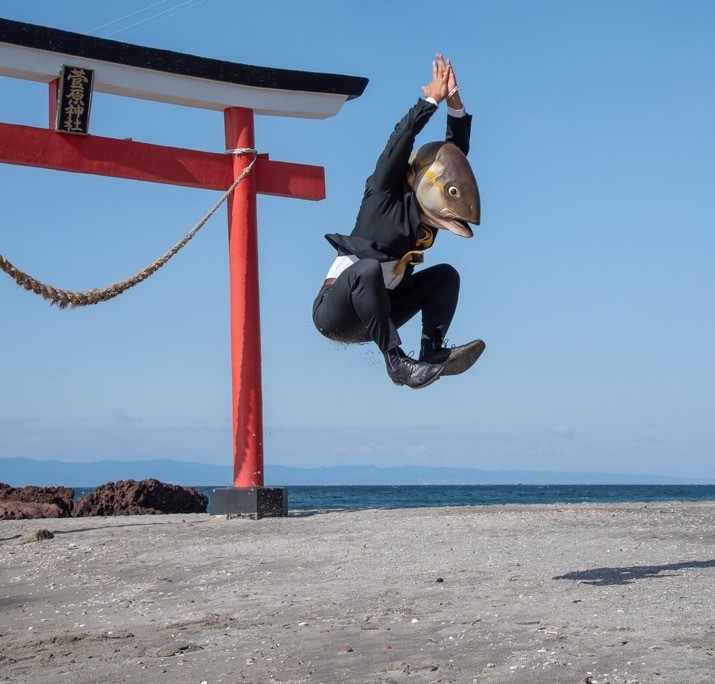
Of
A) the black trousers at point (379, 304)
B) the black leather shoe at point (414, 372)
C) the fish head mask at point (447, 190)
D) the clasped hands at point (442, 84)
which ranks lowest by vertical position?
the black leather shoe at point (414, 372)

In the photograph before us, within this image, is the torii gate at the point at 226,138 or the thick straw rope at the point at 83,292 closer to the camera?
the thick straw rope at the point at 83,292

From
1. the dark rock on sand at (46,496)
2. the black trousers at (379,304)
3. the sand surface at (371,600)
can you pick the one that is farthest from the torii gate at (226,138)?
the black trousers at (379,304)

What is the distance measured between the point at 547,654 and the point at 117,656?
7.32 ft

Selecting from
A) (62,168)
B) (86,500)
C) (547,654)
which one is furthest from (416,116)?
(86,500)

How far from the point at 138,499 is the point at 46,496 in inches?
50.2

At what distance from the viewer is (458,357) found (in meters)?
4.83

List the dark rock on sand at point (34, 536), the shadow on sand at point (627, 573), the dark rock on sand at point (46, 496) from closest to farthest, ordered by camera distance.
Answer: the shadow on sand at point (627, 573)
the dark rock on sand at point (34, 536)
the dark rock on sand at point (46, 496)

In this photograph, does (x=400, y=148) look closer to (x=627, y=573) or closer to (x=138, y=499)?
(x=627, y=573)

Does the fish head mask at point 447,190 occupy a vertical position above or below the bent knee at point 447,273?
above

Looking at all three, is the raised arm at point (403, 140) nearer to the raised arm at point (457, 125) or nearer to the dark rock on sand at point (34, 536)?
the raised arm at point (457, 125)

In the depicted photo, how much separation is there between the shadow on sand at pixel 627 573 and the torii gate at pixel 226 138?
188 inches

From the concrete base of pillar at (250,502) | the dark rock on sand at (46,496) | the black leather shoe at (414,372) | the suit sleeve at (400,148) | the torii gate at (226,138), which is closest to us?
the black leather shoe at (414,372)

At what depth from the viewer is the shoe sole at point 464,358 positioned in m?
4.82

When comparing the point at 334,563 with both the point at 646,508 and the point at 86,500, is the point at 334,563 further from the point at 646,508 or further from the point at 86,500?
the point at 86,500
